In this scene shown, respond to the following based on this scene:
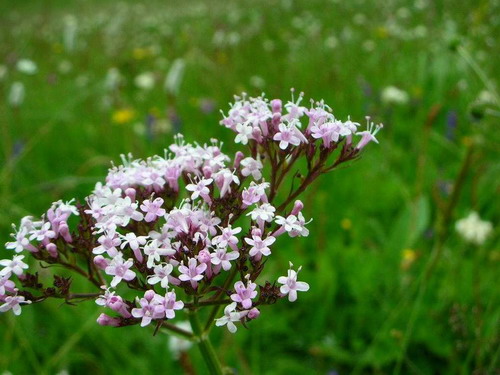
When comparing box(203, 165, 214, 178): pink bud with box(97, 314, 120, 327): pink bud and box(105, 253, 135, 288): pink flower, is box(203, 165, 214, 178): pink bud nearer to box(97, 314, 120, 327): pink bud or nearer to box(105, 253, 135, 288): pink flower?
box(105, 253, 135, 288): pink flower

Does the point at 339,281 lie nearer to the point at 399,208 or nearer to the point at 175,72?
the point at 399,208

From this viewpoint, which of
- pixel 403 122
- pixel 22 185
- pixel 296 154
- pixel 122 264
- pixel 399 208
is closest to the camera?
pixel 122 264

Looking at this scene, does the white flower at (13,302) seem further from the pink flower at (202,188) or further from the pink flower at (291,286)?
the pink flower at (291,286)

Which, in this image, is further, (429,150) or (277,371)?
(429,150)

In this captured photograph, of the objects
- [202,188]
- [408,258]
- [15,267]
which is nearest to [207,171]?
[202,188]

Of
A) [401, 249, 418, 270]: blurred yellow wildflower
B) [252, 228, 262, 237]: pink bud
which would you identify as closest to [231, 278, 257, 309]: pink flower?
[252, 228, 262, 237]: pink bud

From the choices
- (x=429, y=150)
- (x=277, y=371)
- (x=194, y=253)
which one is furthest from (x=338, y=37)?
(x=194, y=253)

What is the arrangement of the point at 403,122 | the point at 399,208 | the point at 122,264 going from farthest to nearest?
the point at 403,122, the point at 399,208, the point at 122,264
